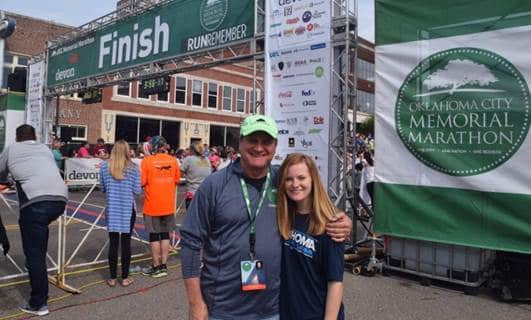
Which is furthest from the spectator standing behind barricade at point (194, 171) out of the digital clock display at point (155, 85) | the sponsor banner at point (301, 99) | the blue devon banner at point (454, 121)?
the digital clock display at point (155, 85)

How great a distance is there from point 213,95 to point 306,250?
103 feet

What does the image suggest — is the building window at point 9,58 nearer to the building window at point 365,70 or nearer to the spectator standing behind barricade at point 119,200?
the spectator standing behind barricade at point 119,200

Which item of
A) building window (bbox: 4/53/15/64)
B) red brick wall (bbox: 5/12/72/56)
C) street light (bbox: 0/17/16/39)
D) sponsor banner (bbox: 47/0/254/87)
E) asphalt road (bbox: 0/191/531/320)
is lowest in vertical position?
asphalt road (bbox: 0/191/531/320)

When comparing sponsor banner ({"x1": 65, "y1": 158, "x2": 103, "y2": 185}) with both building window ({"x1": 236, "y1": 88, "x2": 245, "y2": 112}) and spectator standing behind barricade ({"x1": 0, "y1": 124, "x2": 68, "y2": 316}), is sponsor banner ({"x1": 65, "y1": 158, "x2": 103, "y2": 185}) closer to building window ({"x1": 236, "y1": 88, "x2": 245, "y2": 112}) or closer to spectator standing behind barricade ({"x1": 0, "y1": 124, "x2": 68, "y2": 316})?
spectator standing behind barricade ({"x1": 0, "y1": 124, "x2": 68, "y2": 316})

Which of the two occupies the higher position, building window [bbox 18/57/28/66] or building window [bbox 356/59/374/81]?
building window [bbox 356/59/374/81]

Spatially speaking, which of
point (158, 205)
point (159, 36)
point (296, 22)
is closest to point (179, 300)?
point (158, 205)

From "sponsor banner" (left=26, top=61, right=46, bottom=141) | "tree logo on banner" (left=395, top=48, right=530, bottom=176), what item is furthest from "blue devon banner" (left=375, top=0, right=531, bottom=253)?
A: "sponsor banner" (left=26, top=61, right=46, bottom=141)

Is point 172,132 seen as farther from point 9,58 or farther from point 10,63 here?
point 9,58

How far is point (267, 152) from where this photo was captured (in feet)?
7.11

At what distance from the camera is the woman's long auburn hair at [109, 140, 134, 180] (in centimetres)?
522

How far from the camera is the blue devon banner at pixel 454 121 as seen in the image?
4.69 meters

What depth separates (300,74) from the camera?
702 cm

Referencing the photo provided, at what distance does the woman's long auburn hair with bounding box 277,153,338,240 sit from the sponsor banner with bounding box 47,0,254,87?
22.9 ft

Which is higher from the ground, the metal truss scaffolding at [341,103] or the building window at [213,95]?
the building window at [213,95]
